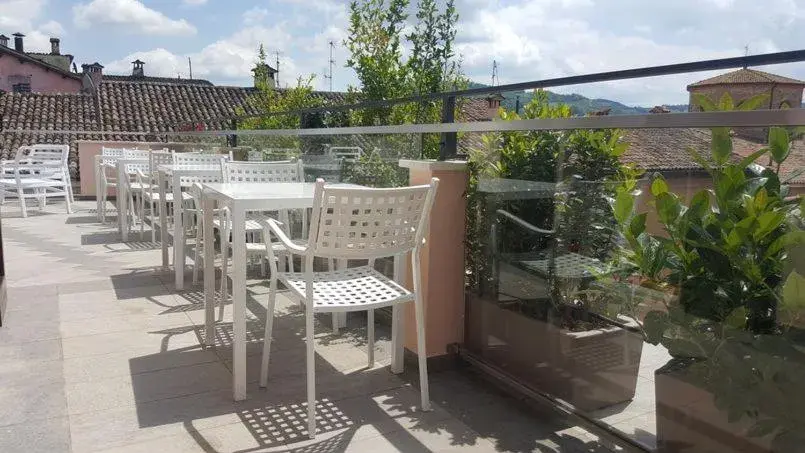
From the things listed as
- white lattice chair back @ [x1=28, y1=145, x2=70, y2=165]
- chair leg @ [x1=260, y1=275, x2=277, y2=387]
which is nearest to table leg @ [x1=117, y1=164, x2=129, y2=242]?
→ white lattice chair back @ [x1=28, y1=145, x2=70, y2=165]

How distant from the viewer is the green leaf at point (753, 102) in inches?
58.3

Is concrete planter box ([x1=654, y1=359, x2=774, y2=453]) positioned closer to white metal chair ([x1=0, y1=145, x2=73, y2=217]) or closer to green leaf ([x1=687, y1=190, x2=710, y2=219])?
green leaf ([x1=687, y1=190, x2=710, y2=219])

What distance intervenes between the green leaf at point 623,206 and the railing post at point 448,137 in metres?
1.00

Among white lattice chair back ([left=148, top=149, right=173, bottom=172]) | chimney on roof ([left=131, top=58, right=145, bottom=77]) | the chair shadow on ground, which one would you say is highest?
chimney on roof ([left=131, top=58, right=145, bottom=77])

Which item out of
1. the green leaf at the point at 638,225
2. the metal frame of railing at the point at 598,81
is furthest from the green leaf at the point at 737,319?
the metal frame of railing at the point at 598,81

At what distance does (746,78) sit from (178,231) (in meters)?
3.54

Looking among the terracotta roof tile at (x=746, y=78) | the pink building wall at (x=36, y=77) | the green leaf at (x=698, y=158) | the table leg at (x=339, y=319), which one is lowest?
the table leg at (x=339, y=319)

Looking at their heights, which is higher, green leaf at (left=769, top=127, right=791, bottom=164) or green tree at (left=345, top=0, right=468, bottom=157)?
green tree at (left=345, top=0, right=468, bottom=157)

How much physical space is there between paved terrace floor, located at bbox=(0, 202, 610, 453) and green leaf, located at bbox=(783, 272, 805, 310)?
870 mm

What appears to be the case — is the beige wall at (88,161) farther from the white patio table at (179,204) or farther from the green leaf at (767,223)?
the green leaf at (767,223)

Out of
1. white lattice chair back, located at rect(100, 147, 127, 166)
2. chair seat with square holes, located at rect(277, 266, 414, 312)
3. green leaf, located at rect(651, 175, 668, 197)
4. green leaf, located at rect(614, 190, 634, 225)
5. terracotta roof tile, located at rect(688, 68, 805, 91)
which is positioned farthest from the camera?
white lattice chair back, located at rect(100, 147, 127, 166)

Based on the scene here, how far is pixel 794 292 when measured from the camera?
1.45 meters

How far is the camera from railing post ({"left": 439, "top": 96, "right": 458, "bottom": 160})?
2811mm

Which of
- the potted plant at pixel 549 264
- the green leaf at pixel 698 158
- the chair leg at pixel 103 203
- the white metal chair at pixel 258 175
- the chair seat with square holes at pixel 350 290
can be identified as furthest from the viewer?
the chair leg at pixel 103 203
